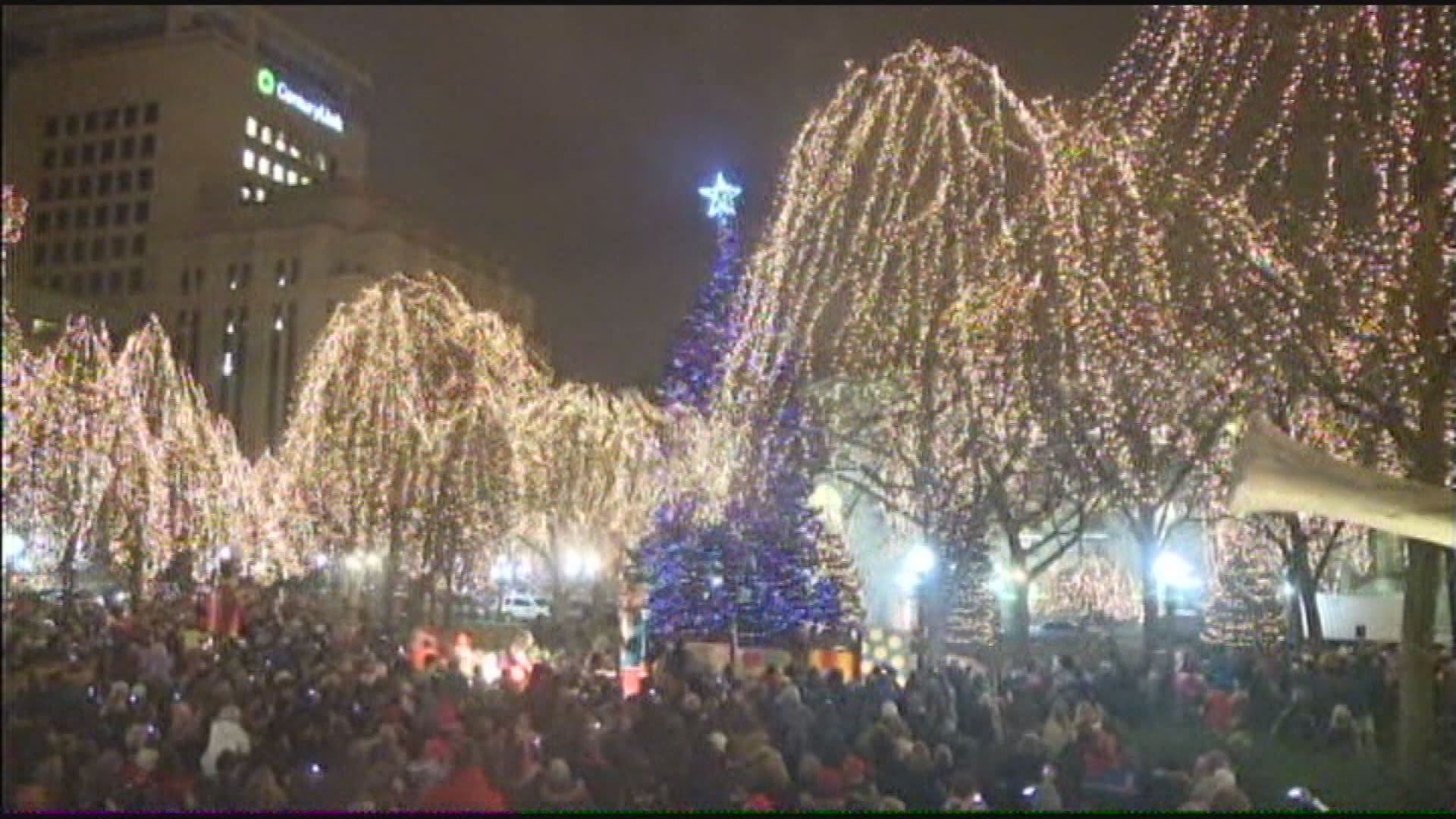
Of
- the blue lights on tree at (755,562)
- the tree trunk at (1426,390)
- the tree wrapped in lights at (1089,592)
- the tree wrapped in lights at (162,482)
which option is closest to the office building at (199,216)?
the tree wrapped in lights at (1089,592)

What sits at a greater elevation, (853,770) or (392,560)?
(392,560)

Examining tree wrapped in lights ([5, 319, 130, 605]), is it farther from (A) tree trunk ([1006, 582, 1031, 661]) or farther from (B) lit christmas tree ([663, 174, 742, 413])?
(A) tree trunk ([1006, 582, 1031, 661])

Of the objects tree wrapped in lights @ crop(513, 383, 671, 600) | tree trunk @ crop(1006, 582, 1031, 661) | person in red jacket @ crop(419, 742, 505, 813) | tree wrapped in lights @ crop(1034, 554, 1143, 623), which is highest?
tree wrapped in lights @ crop(513, 383, 671, 600)

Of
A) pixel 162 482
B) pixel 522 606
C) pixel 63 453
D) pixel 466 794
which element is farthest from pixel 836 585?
pixel 466 794

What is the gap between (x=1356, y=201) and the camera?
15.2 m

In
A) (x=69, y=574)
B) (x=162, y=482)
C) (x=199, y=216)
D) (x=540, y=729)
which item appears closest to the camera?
(x=69, y=574)

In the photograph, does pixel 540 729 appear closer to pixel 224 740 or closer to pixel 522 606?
pixel 224 740

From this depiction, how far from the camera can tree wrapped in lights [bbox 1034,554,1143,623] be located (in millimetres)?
46406

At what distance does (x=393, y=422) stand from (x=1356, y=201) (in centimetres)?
1867

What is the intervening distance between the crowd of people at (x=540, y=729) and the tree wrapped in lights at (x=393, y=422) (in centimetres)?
1123

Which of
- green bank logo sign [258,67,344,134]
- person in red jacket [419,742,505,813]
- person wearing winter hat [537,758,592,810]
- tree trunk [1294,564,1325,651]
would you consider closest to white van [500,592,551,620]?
tree trunk [1294,564,1325,651]

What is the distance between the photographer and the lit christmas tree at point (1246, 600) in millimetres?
30281

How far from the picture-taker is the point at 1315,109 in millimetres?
14789

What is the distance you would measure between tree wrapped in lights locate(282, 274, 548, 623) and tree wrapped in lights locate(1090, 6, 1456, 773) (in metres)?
16.4
